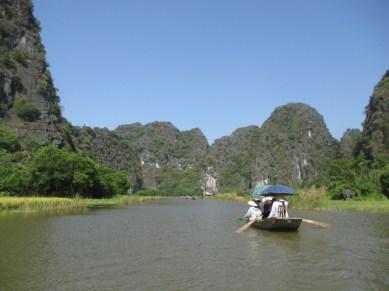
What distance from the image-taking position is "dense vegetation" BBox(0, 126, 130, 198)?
1499 inches

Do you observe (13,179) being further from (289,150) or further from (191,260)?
(289,150)

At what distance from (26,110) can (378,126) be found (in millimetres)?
53482

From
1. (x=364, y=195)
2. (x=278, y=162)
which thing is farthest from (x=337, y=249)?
(x=278, y=162)

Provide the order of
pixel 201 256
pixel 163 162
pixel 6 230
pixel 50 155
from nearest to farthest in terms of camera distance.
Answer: pixel 201 256, pixel 6 230, pixel 50 155, pixel 163 162

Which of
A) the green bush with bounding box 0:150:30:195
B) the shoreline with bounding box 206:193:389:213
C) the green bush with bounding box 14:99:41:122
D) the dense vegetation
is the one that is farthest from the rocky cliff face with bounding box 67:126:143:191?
the shoreline with bounding box 206:193:389:213

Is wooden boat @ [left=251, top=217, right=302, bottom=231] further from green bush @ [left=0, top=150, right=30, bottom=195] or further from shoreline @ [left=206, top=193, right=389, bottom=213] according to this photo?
green bush @ [left=0, top=150, right=30, bottom=195]

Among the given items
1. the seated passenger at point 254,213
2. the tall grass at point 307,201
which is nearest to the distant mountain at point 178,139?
the tall grass at point 307,201

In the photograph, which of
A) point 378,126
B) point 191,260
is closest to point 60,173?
point 191,260

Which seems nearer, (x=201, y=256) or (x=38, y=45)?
(x=201, y=256)

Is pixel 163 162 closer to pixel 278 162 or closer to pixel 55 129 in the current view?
pixel 278 162

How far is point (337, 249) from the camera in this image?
1220 cm

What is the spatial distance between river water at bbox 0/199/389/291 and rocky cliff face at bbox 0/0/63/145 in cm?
4470

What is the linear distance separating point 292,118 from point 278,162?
47.5 ft

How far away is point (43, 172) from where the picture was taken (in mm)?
39062
